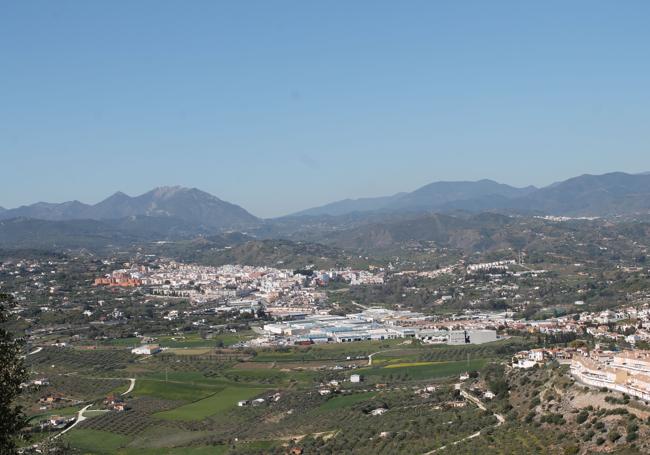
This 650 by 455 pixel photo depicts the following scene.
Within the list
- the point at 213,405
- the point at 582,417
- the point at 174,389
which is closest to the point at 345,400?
the point at 213,405

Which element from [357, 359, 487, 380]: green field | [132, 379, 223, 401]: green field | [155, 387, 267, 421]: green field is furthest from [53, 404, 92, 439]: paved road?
[357, 359, 487, 380]: green field

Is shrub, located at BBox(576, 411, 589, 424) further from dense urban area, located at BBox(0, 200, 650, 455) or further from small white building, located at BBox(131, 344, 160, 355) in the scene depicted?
small white building, located at BBox(131, 344, 160, 355)

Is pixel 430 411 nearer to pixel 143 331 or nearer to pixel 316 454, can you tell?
pixel 316 454

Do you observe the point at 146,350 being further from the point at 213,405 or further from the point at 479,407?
the point at 479,407

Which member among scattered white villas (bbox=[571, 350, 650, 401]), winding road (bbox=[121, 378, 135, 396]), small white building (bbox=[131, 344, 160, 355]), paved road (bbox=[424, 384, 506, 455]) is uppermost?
scattered white villas (bbox=[571, 350, 650, 401])

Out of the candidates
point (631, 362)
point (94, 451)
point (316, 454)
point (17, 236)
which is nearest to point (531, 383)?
point (631, 362)

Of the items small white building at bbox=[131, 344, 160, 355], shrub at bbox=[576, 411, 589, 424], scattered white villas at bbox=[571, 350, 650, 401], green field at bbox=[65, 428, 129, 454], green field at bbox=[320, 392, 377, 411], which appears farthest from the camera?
small white building at bbox=[131, 344, 160, 355]
